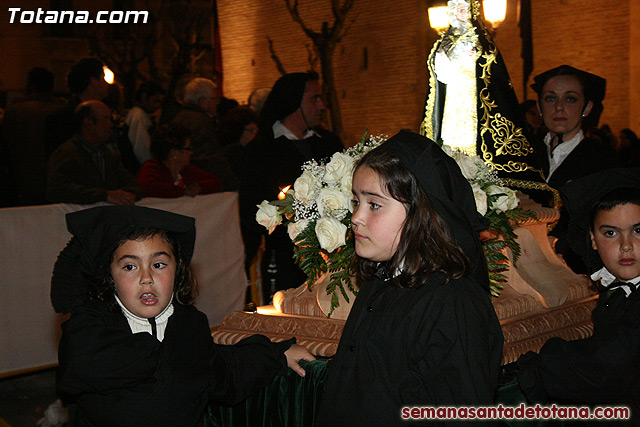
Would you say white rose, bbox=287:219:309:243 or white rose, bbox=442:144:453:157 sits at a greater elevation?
white rose, bbox=442:144:453:157

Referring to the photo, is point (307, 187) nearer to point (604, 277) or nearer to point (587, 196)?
point (587, 196)

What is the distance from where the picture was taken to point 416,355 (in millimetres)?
2074

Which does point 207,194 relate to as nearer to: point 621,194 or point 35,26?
point 621,194

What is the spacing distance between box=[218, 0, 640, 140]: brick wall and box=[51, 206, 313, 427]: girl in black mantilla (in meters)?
12.8

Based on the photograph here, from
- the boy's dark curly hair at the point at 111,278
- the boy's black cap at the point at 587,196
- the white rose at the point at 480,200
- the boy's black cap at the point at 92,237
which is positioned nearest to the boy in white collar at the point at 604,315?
the boy's black cap at the point at 587,196

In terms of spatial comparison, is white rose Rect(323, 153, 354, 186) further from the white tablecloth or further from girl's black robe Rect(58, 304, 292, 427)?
the white tablecloth

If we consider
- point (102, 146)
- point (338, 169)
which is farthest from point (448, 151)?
point (102, 146)

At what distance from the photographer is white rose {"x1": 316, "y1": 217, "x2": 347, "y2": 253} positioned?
2.66 m

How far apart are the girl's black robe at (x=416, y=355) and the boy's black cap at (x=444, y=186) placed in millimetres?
120

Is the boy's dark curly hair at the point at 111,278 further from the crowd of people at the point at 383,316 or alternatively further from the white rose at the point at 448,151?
the white rose at the point at 448,151

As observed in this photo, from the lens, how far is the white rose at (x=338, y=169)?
9.09 feet

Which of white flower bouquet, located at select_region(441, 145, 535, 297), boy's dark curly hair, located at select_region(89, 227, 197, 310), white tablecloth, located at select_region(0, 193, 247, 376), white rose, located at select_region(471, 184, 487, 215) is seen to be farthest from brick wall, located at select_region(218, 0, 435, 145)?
boy's dark curly hair, located at select_region(89, 227, 197, 310)

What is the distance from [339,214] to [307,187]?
18cm

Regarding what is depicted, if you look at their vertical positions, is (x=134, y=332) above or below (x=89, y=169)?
below
